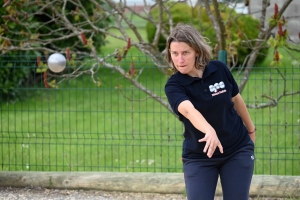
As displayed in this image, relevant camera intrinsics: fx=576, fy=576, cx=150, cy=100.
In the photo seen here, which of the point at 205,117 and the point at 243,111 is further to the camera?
the point at 243,111

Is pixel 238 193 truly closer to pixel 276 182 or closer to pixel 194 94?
pixel 194 94

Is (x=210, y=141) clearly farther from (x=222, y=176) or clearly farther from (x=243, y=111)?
(x=243, y=111)

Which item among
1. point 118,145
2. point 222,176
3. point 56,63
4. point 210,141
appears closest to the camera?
point 210,141

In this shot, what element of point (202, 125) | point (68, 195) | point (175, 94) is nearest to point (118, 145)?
point (68, 195)

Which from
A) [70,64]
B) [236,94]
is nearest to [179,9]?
[70,64]

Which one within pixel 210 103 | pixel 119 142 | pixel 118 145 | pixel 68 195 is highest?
pixel 210 103

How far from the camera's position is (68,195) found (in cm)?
611

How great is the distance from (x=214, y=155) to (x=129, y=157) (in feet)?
15.2

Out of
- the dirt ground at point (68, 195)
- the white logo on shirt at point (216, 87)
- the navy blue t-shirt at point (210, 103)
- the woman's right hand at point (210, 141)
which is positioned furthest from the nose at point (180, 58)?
the dirt ground at point (68, 195)

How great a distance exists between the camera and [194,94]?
131 inches

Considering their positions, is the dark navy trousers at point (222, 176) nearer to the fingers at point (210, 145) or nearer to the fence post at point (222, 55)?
the fingers at point (210, 145)

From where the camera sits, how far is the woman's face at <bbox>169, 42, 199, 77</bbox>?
3283 mm

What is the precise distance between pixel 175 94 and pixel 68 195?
10.3 ft

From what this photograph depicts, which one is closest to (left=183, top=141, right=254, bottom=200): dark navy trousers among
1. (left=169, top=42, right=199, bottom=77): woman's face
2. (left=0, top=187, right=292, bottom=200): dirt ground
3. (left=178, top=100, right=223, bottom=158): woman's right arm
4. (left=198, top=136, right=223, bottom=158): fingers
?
(left=178, top=100, right=223, bottom=158): woman's right arm
